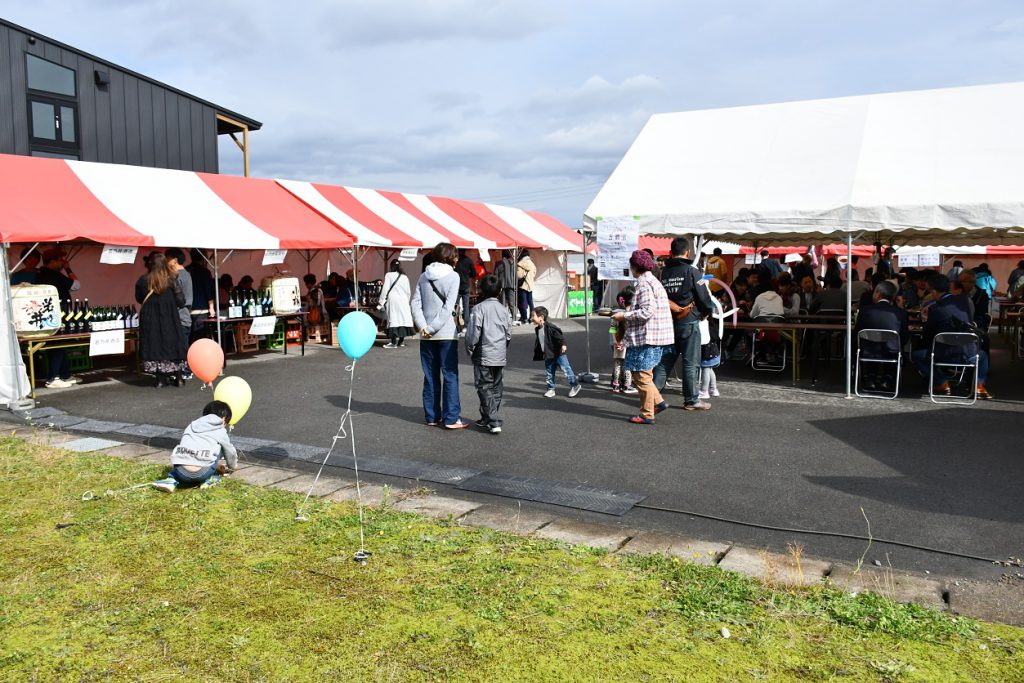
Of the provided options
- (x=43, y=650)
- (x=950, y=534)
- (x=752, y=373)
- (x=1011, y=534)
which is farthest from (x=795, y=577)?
(x=752, y=373)

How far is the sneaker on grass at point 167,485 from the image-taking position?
5.53m

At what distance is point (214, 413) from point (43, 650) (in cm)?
266

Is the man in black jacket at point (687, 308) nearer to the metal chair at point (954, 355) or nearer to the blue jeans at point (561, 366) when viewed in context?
the blue jeans at point (561, 366)

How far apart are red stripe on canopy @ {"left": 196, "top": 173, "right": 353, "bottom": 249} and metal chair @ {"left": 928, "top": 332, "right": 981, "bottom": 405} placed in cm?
952

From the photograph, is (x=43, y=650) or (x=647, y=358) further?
(x=647, y=358)

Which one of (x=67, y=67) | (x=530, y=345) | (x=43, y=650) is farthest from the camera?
(x=67, y=67)

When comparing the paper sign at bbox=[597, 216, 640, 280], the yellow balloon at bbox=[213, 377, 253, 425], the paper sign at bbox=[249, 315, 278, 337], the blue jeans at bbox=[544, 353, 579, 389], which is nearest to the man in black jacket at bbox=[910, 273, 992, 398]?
the paper sign at bbox=[597, 216, 640, 280]

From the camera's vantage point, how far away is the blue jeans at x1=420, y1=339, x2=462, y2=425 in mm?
7566

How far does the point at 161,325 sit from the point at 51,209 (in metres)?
2.06

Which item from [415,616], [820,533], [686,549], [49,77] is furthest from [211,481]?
[49,77]

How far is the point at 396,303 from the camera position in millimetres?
15039

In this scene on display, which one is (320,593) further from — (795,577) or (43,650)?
(795,577)

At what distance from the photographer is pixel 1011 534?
460 cm

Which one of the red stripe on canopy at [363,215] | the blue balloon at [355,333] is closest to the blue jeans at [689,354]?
the blue balloon at [355,333]
